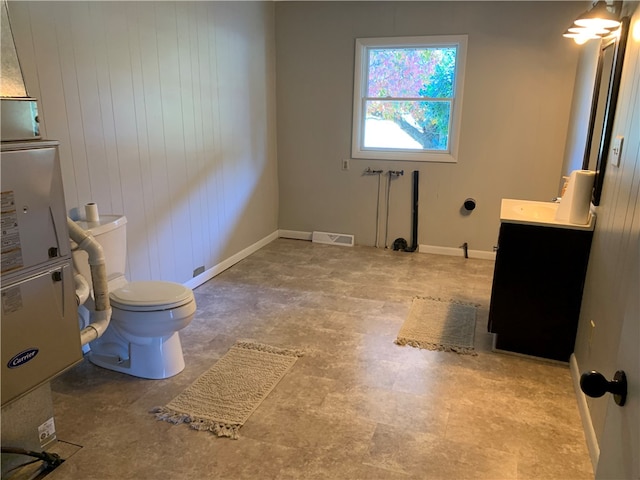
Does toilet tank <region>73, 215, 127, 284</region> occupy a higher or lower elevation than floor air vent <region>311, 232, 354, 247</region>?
higher

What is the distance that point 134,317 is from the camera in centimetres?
238

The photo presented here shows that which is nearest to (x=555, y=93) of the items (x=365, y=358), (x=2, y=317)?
(x=365, y=358)

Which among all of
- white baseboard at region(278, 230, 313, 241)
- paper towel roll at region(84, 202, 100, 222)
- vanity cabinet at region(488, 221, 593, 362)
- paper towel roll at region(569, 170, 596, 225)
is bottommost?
white baseboard at region(278, 230, 313, 241)

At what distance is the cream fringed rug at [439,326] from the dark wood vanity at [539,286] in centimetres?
26

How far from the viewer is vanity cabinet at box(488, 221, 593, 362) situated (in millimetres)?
2613

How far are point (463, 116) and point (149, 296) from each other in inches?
131

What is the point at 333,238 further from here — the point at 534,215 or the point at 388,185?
the point at 534,215

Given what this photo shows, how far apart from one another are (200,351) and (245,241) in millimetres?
1943

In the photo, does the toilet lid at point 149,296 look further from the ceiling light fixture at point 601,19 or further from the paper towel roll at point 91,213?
the ceiling light fixture at point 601,19

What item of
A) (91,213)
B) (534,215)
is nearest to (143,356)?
(91,213)

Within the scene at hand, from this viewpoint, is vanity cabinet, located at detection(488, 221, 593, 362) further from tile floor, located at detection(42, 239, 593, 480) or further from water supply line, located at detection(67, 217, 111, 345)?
water supply line, located at detection(67, 217, 111, 345)

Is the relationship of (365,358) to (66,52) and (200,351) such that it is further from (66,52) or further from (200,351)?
(66,52)

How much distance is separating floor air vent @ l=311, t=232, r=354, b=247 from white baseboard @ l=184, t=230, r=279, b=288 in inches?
18.9

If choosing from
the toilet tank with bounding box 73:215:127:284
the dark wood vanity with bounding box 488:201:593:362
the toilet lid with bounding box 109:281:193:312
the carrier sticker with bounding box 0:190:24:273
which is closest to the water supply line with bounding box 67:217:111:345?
the toilet lid with bounding box 109:281:193:312
